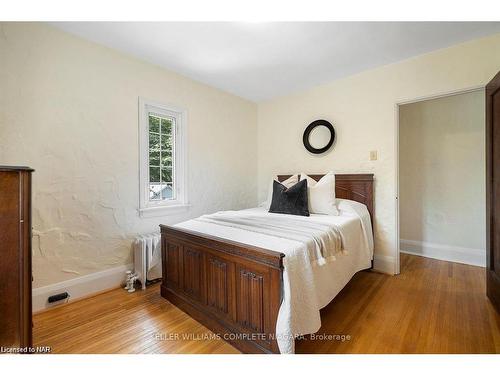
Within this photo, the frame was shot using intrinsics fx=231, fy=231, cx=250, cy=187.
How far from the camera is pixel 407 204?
352cm

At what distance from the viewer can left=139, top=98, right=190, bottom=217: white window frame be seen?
2525mm

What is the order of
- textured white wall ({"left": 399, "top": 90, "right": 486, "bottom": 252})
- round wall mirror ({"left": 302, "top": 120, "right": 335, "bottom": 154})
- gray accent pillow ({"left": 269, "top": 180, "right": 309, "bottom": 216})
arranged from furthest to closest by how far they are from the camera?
round wall mirror ({"left": 302, "top": 120, "right": 335, "bottom": 154}) < textured white wall ({"left": 399, "top": 90, "right": 486, "bottom": 252}) < gray accent pillow ({"left": 269, "top": 180, "right": 309, "bottom": 216})

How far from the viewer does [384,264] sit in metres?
2.73

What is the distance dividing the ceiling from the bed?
169 centimetres

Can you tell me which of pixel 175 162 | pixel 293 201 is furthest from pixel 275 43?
pixel 175 162

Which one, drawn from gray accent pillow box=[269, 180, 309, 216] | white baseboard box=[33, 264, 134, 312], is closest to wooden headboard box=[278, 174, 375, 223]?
gray accent pillow box=[269, 180, 309, 216]

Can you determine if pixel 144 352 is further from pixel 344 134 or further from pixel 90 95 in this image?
pixel 344 134

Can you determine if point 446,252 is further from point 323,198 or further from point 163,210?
point 163,210

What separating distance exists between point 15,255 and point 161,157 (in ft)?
5.95

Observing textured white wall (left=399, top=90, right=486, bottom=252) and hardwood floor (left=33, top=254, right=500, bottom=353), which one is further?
textured white wall (left=399, top=90, right=486, bottom=252)

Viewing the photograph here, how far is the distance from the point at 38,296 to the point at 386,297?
9.86ft

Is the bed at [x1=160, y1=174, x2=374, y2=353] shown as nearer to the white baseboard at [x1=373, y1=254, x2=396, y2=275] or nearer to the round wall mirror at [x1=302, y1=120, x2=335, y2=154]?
the white baseboard at [x1=373, y1=254, x2=396, y2=275]

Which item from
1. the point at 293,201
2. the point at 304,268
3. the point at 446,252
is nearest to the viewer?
the point at 304,268

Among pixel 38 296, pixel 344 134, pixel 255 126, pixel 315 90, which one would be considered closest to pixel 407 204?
pixel 344 134
